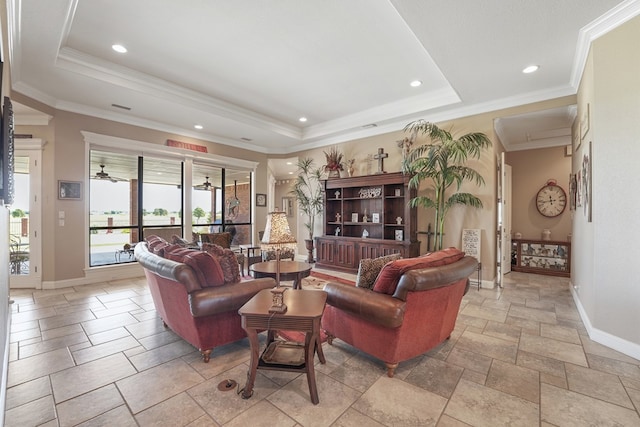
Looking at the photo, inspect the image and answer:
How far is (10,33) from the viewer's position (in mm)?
2766

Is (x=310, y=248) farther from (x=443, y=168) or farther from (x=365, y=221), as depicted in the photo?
(x=443, y=168)

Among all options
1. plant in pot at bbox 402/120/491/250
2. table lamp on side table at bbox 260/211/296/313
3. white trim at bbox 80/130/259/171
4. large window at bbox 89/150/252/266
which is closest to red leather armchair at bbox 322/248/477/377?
table lamp on side table at bbox 260/211/296/313

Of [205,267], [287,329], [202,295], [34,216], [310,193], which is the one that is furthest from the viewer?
[310,193]

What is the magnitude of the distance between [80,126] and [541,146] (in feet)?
30.4

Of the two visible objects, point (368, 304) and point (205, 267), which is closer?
point (368, 304)

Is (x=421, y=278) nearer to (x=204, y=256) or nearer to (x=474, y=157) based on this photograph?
(x=204, y=256)

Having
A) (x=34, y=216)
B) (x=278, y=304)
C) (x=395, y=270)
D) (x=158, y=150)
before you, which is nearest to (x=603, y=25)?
(x=395, y=270)

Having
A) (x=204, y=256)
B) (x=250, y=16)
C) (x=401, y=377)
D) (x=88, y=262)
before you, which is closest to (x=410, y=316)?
Result: (x=401, y=377)

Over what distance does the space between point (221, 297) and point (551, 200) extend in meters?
7.21

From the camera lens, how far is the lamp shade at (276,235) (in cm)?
255

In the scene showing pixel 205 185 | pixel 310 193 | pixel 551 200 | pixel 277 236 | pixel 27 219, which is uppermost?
pixel 205 185

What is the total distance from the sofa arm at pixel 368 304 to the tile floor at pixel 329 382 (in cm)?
49

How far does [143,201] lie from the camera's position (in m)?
5.71

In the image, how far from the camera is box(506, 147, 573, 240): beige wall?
6.20 m
